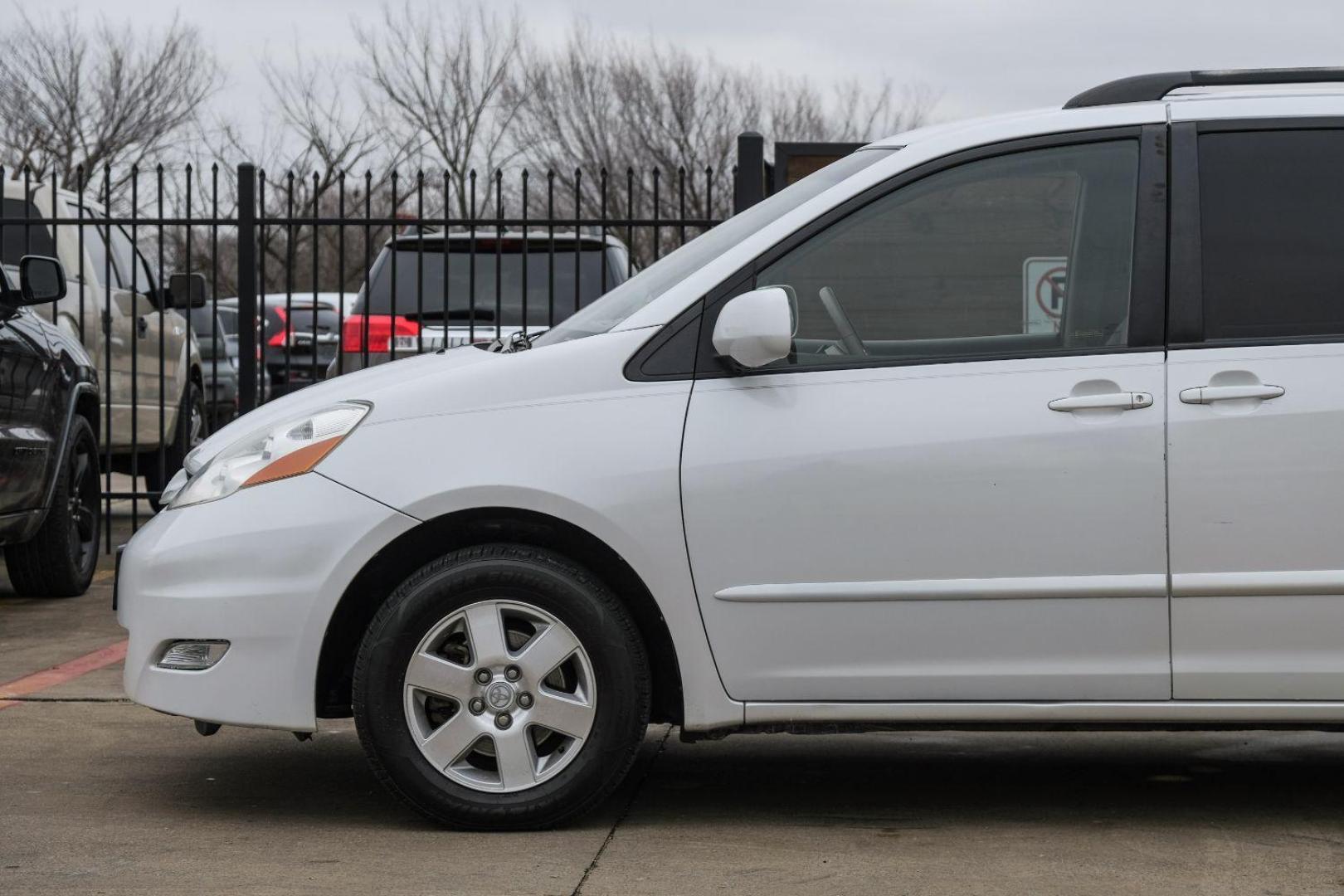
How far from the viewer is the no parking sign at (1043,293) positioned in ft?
13.9

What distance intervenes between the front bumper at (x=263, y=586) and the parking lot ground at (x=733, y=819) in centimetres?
35

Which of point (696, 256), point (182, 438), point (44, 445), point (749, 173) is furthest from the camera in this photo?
point (182, 438)

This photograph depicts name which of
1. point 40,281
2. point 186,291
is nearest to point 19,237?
point 186,291

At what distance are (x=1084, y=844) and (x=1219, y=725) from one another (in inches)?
16.6

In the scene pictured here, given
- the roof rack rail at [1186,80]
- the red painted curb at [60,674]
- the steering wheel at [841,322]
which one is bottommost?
the red painted curb at [60,674]

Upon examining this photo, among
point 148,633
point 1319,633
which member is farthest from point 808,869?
point 148,633

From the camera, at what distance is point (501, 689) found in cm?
409

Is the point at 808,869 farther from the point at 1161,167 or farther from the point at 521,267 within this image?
the point at 521,267

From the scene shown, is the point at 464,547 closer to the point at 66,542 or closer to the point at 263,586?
the point at 263,586

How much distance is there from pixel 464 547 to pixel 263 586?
47 centimetres

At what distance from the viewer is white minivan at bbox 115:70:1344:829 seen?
13.3 ft

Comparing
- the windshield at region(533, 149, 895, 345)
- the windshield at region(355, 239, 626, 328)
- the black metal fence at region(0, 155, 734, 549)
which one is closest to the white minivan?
the windshield at region(533, 149, 895, 345)

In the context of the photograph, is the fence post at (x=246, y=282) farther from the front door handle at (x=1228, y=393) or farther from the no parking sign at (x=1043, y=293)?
the front door handle at (x=1228, y=393)

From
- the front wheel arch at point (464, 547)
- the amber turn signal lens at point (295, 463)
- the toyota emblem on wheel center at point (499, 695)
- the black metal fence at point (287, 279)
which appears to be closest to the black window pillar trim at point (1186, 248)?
the front wheel arch at point (464, 547)
